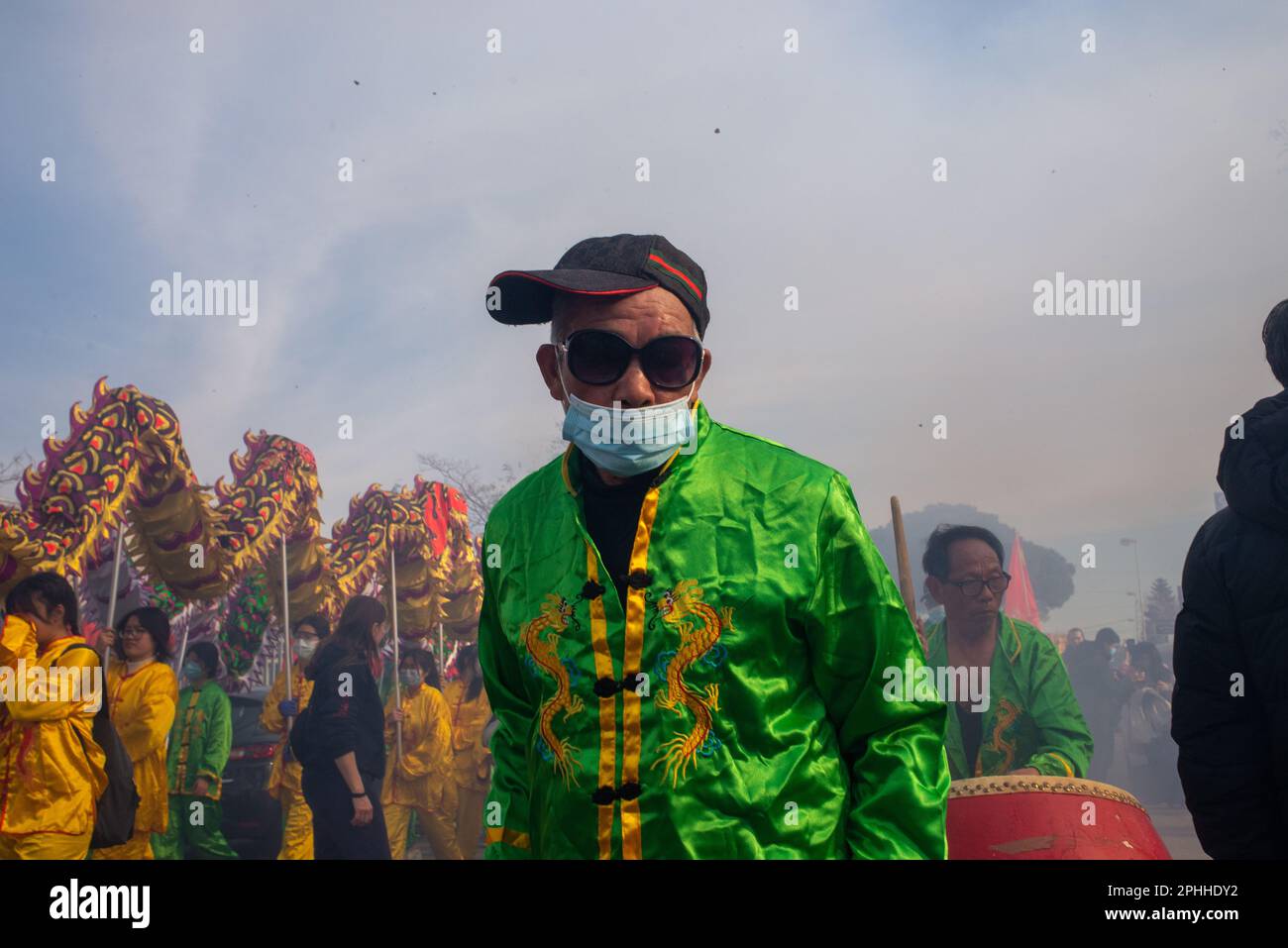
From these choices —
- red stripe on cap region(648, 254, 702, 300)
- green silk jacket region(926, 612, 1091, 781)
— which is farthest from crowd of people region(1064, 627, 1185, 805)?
red stripe on cap region(648, 254, 702, 300)

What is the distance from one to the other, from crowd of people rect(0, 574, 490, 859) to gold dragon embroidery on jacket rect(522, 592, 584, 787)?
4656 millimetres

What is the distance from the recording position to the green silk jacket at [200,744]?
304 inches

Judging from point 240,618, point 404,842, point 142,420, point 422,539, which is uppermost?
point 142,420

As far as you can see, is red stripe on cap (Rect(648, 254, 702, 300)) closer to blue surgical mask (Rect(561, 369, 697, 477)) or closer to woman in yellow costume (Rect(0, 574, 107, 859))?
blue surgical mask (Rect(561, 369, 697, 477))

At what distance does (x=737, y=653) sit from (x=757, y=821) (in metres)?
0.27

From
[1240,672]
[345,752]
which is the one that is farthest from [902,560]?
[345,752]

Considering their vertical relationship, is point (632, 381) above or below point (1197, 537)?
above

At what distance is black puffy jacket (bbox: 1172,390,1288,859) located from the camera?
9.14 feet

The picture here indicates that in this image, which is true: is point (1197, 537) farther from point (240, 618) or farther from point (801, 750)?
point (240, 618)

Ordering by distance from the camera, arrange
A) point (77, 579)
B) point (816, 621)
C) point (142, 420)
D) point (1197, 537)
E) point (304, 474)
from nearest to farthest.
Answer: point (816, 621) < point (1197, 537) < point (77, 579) < point (142, 420) < point (304, 474)

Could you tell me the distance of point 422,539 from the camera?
10391 mm

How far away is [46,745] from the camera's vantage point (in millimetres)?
5957

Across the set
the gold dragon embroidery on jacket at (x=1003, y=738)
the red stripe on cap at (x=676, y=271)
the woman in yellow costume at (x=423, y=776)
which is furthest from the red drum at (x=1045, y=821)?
the woman in yellow costume at (x=423, y=776)
